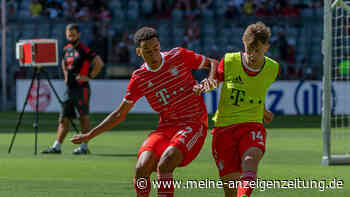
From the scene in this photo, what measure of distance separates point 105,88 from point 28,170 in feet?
43.6

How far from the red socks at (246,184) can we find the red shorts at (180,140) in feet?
1.87

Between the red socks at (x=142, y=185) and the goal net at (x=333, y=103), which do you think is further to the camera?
the goal net at (x=333, y=103)

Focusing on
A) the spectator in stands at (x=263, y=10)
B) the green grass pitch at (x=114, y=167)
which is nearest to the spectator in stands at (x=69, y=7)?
the spectator in stands at (x=263, y=10)

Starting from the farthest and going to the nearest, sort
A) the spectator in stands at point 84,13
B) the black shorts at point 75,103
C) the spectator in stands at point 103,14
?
the spectator in stands at point 84,13 < the spectator in stands at point 103,14 < the black shorts at point 75,103

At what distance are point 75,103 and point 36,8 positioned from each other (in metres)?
17.7

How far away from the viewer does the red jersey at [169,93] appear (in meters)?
7.06

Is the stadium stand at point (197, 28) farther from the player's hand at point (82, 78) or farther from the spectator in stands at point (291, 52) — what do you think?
the player's hand at point (82, 78)

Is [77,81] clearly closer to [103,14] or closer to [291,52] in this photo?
[291,52]

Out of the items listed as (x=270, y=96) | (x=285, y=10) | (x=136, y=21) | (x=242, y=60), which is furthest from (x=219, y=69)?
(x=285, y=10)

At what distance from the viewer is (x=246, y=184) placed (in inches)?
256

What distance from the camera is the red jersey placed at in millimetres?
7059

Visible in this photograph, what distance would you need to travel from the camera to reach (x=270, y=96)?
76.1ft

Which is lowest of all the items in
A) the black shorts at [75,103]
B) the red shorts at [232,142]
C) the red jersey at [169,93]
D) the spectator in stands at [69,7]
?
the black shorts at [75,103]

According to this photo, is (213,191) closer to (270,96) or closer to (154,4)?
(270,96)
